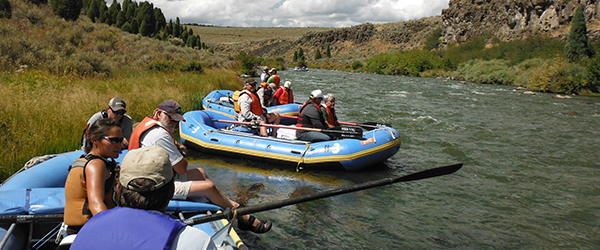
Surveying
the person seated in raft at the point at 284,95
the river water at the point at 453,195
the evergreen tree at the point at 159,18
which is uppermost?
the evergreen tree at the point at 159,18

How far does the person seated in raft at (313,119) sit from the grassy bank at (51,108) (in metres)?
4.03

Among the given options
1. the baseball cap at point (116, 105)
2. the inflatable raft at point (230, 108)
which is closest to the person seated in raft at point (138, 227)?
the baseball cap at point (116, 105)

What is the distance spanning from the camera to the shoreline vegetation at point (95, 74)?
618 centimetres

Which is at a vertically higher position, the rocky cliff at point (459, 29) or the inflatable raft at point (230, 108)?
the rocky cliff at point (459, 29)

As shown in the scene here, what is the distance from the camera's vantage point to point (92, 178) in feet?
8.93

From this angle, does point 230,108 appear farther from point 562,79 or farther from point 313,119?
point 562,79

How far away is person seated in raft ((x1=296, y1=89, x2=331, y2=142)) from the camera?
762cm

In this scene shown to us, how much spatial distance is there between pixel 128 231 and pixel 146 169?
1.08ft

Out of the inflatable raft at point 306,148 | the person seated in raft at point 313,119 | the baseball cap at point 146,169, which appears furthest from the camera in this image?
the person seated in raft at point 313,119

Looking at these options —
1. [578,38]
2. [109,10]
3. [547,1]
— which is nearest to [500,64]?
[578,38]

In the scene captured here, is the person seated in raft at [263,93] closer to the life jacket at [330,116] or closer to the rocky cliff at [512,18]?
the life jacket at [330,116]

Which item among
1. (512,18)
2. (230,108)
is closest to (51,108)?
(230,108)

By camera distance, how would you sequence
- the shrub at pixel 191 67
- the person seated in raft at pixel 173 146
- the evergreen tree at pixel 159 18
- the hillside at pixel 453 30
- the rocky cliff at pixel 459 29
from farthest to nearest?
the evergreen tree at pixel 159 18 → the hillside at pixel 453 30 → the rocky cliff at pixel 459 29 → the shrub at pixel 191 67 → the person seated in raft at pixel 173 146

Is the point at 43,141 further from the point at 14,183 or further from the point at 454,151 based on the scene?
the point at 454,151
